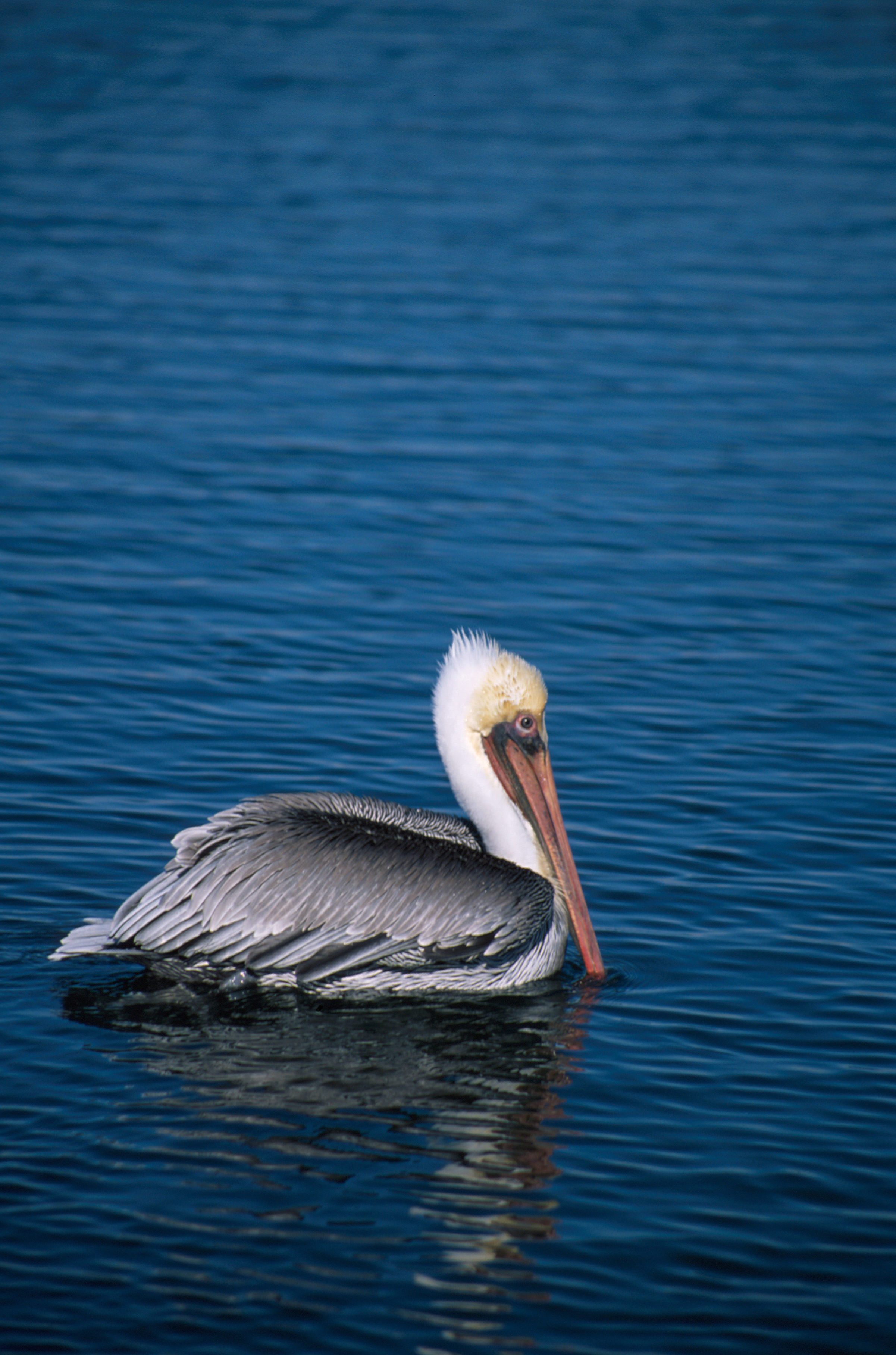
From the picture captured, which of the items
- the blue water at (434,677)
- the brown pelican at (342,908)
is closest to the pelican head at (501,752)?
the brown pelican at (342,908)

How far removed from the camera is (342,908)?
18.6 feet

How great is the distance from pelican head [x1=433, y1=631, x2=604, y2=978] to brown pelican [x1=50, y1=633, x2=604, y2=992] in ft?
0.34

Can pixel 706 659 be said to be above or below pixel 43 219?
below

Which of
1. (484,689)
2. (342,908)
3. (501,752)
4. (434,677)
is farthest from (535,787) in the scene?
(434,677)

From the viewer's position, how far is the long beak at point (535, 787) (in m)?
6.21

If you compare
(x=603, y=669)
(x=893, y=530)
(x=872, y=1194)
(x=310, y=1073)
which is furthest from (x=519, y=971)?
(x=893, y=530)

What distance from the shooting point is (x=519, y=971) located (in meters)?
5.86

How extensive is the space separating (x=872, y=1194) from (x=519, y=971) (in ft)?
4.97

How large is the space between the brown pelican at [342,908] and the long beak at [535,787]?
43 mm

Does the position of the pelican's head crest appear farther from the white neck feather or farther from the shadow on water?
the shadow on water

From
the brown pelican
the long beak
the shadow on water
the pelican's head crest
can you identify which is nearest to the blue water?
the shadow on water

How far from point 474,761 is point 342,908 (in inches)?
33.6

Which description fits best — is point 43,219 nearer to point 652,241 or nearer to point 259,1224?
point 652,241

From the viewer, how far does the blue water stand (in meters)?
4.37
